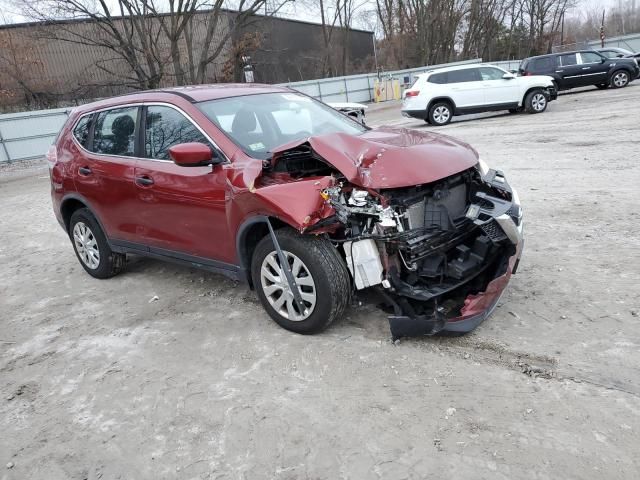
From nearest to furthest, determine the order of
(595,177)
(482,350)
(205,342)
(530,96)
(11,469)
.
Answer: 1. (11,469)
2. (482,350)
3. (205,342)
4. (595,177)
5. (530,96)

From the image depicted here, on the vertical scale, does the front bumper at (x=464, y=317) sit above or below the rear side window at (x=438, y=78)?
below

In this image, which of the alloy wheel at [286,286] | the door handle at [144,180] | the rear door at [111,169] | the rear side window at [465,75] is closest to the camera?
the alloy wheel at [286,286]

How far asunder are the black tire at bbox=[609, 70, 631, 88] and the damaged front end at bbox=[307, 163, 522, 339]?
66.5 feet

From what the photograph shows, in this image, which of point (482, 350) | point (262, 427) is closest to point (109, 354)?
point (262, 427)

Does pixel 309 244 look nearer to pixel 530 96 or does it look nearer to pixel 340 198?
pixel 340 198

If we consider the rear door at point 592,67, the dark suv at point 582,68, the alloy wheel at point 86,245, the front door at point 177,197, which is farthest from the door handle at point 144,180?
the rear door at point 592,67

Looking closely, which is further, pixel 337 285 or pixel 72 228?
pixel 72 228

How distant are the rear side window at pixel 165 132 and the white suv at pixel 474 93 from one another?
12766 millimetres

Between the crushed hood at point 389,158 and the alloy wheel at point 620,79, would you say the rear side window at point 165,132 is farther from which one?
the alloy wheel at point 620,79

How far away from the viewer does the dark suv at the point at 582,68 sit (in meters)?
19.6

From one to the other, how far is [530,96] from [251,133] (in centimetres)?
1373

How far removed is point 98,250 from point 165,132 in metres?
1.75

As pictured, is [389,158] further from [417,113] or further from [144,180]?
[417,113]

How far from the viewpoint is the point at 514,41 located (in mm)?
53250
